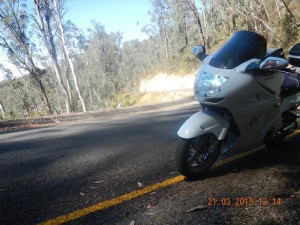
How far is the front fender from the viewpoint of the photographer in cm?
277

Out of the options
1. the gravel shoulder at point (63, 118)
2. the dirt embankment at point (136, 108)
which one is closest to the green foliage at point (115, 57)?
the dirt embankment at point (136, 108)

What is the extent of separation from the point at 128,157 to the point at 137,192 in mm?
1577

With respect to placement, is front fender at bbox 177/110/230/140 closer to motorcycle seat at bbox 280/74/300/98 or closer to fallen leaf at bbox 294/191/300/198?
fallen leaf at bbox 294/191/300/198

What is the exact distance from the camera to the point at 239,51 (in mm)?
2955

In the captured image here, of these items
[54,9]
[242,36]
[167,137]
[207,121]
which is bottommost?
[167,137]

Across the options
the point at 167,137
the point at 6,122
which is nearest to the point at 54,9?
the point at 6,122

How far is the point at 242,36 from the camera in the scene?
3078 millimetres

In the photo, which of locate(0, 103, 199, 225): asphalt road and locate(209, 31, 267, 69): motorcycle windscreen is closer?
locate(0, 103, 199, 225): asphalt road

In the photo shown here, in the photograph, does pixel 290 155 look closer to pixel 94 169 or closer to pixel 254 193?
pixel 254 193

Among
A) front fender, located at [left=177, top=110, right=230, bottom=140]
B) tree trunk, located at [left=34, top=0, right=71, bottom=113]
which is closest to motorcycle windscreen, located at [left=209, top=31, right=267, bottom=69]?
front fender, located at [left=177, top=110, right=230, bottom=140]

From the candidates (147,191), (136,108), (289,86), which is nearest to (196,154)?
(147,191)
